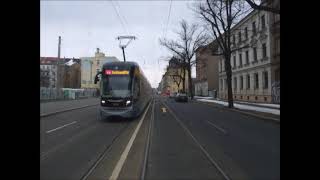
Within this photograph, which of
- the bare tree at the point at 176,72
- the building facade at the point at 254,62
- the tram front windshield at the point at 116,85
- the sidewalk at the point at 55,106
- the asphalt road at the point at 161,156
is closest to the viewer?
the asphalt road at the point at 161,156

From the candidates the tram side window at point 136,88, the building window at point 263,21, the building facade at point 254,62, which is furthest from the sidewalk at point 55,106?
the building window at point 263,21

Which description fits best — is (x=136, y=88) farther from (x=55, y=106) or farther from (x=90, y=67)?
(x=90, y=67)

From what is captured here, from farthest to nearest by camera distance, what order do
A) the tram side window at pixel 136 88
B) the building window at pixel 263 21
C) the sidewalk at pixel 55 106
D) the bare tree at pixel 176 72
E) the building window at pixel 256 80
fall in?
the bare tree at pixel 176 72, the building window at pixel 256 80, the building window at pixel 263 21, the sidewalk at pixel 55 106, the tram side window at pixel 136 88

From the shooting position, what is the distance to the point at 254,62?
54.3 metres

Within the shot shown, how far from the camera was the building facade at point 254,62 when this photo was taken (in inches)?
1880

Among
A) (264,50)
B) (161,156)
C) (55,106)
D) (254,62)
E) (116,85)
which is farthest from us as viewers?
(254,62)

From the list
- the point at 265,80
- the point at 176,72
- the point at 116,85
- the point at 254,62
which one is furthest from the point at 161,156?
the point at 176,72

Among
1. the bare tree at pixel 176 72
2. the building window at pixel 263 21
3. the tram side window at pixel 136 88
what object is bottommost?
the tram side window at pixel 136 88

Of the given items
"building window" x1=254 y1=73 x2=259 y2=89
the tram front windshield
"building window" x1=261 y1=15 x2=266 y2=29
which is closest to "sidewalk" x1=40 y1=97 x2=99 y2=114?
the tram front windshield

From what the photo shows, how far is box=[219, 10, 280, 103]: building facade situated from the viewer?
47750 mm

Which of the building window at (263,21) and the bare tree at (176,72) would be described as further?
the bare tree at (176,72)

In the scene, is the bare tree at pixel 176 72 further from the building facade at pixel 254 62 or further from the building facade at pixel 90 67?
the building facade at pixel 254 62
